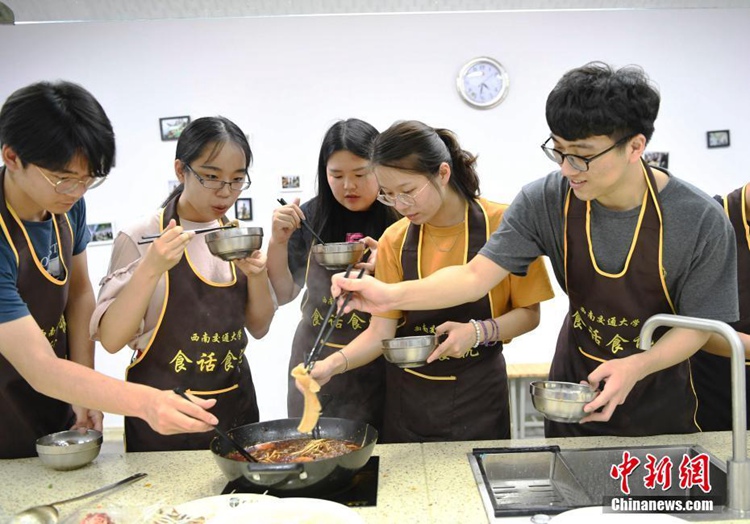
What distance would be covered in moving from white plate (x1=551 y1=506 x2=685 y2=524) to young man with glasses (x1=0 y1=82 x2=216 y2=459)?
0.91 metres

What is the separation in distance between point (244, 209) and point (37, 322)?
3.28 metres

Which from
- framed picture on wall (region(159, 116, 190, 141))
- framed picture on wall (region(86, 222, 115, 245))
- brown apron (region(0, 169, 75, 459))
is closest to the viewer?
brown apron (region(0, 169, 75, 459))

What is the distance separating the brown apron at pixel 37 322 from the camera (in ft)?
6.56

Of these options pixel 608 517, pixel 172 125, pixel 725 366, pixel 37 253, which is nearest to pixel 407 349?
pixel 608 517

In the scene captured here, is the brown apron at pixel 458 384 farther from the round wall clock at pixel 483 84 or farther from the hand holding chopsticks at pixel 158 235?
the round wall clock at pixel 483 84

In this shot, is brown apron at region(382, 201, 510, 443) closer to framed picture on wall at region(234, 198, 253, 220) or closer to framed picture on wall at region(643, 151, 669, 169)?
framed picture on wall at region(234, 198, 253, 220)

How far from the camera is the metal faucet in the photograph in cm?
142

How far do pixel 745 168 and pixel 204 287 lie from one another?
4.87m

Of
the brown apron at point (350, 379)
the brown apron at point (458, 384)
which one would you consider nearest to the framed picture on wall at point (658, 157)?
the brown apron at point (458, 384)

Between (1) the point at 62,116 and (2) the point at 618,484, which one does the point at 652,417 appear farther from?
(1) the point at 62,116

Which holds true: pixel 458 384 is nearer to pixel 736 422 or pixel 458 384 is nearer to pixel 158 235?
pixel 736 422

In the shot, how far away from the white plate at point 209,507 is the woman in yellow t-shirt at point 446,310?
28.1 inches

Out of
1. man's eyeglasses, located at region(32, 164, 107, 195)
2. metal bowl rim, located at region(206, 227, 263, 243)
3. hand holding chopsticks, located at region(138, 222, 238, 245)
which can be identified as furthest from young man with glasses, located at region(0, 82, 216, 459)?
metal bowl rim, located at region(206, 227, 263, 243)

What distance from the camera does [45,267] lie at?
2.10 metres
